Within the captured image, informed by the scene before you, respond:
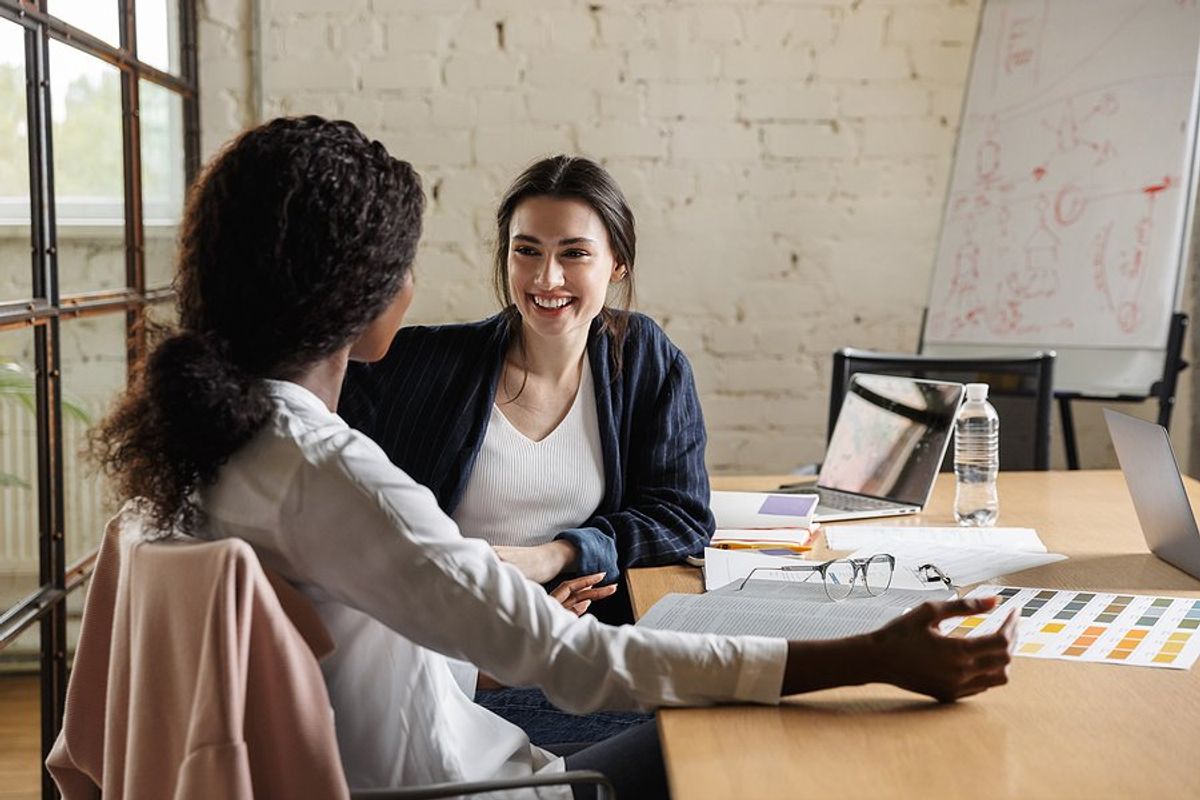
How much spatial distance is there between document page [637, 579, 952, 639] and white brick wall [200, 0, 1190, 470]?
2034 millimetres

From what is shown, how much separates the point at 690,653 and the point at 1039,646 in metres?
0.42

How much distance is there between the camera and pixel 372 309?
1.15m

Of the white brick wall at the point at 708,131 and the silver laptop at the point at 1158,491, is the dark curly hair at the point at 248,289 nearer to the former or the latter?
the silver laptop at the point at 1158,491

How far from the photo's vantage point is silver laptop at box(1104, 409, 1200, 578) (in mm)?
1611

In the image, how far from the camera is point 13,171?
204cm

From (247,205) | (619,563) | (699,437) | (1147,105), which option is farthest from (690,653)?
(1147,105)

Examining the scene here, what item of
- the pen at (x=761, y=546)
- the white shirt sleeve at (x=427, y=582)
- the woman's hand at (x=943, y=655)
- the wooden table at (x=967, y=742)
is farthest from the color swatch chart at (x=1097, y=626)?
the white shirt sleeve at (x=427, y=582)

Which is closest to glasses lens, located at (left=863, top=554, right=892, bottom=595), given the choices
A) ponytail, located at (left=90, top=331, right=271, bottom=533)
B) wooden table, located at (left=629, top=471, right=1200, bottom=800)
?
wooden table, located at (left=629, top=471, right=1200, bottom=800)

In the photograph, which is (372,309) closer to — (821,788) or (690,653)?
(690,653)

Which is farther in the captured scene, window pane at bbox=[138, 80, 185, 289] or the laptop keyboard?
window pane at bbox=[138, 80, 185, 289]

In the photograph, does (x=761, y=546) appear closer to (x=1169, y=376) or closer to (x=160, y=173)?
(x=1169, y=376)

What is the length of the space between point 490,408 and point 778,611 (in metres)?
0.70

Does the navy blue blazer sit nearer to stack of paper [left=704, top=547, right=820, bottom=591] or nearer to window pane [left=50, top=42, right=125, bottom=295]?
stack of paper [left=704, top=547, right=820, bottom=591]

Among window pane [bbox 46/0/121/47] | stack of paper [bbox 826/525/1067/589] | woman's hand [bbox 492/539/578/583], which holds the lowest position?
woman's hand [bbox 492/539/578/583]
